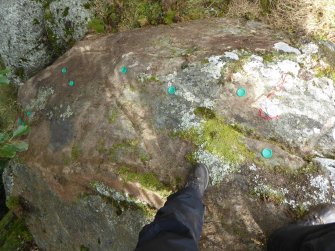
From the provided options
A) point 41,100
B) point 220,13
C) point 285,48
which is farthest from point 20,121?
point 285,48

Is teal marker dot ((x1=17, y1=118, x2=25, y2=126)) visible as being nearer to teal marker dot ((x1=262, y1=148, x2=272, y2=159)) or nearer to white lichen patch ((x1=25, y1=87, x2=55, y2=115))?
white lichen patch ((x1=25, y1=87, x2=55, y2=115))

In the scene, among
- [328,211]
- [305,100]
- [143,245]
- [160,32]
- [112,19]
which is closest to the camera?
[143,245]

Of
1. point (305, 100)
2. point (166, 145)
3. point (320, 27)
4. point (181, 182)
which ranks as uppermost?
point (320, 27)

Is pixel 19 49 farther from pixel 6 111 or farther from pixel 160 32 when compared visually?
pixel 160 32

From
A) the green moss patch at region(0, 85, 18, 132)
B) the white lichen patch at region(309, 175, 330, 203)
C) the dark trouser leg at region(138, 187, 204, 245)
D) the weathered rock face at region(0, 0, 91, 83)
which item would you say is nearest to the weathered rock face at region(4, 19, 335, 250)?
the white lichen patch at region(309, 175, 330, 203)

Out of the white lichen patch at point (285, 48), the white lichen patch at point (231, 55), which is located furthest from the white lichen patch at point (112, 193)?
the white lichen patch at point (285, 48)

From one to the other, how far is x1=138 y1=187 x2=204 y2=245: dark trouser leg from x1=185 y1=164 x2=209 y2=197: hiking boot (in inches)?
2.4

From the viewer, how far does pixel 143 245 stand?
2885 mm

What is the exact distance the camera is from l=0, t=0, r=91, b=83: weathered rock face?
554cm

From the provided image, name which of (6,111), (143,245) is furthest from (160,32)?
(6,111)

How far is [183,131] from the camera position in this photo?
400cm

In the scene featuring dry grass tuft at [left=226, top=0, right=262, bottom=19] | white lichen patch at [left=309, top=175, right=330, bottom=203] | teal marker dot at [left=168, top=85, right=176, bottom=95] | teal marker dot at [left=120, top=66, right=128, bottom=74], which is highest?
dry grass tuft at [left=226, top=0, right=262, bottom=19]

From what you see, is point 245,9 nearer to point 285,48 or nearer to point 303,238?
point 285,48

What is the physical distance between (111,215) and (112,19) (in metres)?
3.04
